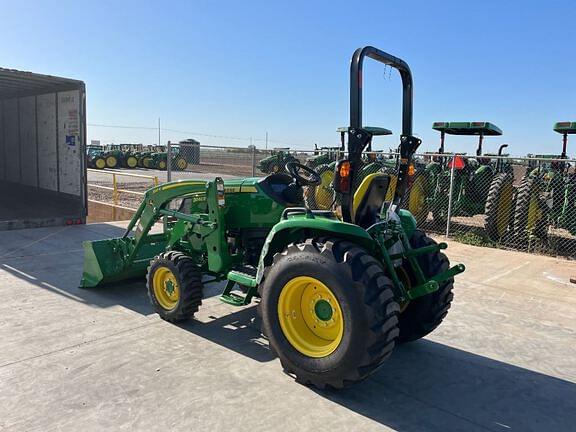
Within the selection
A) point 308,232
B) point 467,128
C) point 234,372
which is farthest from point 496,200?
point 234,372

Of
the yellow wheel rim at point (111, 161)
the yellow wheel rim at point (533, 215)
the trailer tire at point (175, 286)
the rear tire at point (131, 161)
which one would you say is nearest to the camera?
the trailer tire at point (175, 286)

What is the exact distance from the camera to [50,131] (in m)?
11.5

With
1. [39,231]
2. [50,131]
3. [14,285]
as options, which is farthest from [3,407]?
[50,131]

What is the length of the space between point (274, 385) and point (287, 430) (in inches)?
22.5

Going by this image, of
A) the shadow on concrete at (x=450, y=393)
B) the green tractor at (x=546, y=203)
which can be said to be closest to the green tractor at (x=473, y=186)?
the green tractor at (x=546, y=203)

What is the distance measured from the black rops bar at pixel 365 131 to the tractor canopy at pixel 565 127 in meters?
6.67

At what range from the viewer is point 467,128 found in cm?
1033

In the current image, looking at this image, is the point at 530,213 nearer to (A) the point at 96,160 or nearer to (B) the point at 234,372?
(B) the point at 234,372

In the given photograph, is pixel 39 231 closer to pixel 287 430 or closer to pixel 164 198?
pixel 164 198

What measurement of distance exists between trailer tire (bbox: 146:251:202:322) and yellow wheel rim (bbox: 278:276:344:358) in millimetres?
1269

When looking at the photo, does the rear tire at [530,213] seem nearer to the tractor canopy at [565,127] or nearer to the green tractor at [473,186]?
the green tractor at [473,186]

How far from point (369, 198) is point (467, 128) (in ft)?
24.8

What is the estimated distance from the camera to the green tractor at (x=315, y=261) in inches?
125

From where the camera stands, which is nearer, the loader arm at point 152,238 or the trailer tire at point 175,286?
the trailer tire at point 175,286
